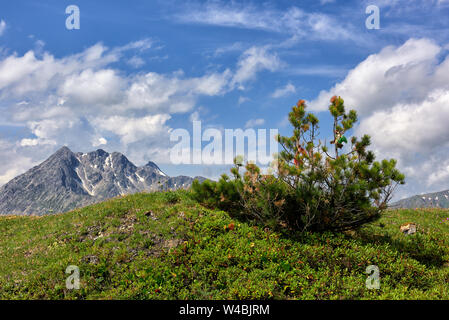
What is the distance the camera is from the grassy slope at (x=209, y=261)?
33.6 ft

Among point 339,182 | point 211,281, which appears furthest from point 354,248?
point 211,281

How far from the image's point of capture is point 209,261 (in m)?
11.7

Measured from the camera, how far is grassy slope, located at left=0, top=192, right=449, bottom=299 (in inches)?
403

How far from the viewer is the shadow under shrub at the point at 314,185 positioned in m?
13.0

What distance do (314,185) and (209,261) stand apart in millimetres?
5644

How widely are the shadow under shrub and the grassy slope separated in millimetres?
880

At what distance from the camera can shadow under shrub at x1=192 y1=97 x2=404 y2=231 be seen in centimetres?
1299

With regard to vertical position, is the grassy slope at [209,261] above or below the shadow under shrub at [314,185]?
below

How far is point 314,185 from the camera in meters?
13.7

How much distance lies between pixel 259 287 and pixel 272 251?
90.2 inches

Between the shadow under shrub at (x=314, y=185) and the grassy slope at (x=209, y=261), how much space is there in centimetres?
88

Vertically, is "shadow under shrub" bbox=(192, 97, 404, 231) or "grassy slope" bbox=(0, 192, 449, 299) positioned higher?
"shadow under shrub" bbox=(192, 97, 404, 231)

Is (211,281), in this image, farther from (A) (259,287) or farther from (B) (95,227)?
(B) (95,227)

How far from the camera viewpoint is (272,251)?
12000 mm
